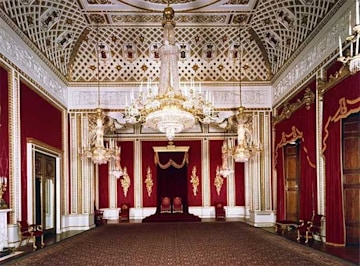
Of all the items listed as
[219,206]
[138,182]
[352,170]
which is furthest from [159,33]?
[219,206]

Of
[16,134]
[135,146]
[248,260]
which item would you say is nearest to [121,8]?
[16,134]

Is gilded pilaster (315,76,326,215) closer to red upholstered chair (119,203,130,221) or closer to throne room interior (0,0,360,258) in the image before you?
throne room interior (0,0,360,258)

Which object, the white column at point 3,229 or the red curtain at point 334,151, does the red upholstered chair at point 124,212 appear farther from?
the red curtain at point 334,151

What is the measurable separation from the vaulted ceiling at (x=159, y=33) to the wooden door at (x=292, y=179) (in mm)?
2235

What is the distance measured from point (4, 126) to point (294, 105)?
658cm

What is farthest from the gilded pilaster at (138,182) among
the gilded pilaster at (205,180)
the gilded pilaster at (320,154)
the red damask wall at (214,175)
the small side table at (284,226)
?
the gilded pilaster at (320,154)

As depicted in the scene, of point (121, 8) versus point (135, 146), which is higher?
point (121, 8)

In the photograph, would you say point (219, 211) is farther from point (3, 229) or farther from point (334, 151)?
point (3, 229)

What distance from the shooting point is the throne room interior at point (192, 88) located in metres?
8.27

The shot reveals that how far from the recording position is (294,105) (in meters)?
10.7

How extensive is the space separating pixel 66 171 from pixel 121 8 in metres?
4.90

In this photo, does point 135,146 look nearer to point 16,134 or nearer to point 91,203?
point 91,203

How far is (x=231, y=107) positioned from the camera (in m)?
13.0

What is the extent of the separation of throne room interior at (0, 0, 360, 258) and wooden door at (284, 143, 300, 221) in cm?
3
